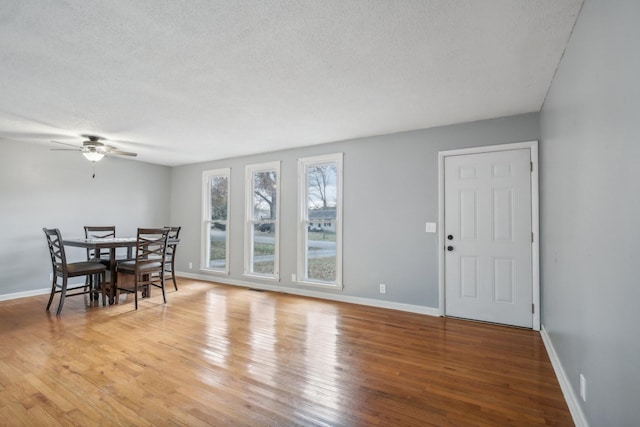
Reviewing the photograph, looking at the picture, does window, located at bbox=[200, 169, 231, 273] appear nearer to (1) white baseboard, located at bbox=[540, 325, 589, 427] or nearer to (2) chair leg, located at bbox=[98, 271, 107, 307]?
(2) chair leg, located at bbox=[98, 271, 107, 307]

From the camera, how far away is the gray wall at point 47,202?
4.64m

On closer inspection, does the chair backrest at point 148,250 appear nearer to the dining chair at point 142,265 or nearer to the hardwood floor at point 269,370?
the dining chair at point 142,265

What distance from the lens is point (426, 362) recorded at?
2.58 m

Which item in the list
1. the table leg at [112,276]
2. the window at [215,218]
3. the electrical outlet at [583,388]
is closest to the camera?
the electrical outlet at [583,388]

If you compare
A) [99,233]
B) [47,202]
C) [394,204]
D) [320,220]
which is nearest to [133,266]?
[99,233]

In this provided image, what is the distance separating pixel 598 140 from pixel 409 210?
2.63m

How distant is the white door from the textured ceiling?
637 mm

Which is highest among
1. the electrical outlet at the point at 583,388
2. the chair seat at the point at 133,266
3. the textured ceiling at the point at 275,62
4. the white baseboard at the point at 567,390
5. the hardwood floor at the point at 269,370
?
the textured ceiling at the point at 275,62

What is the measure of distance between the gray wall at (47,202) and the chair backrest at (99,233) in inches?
6.5

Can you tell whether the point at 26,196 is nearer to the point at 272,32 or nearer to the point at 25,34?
the point at 25,34

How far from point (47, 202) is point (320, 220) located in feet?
14.6

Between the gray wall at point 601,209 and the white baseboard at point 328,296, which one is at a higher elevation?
the gray wall at point 601,209

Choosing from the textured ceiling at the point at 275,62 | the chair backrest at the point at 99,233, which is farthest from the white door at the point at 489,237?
the chair backrest at the point at 99,233

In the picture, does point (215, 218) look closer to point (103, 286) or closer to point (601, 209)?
point (103, 286)
